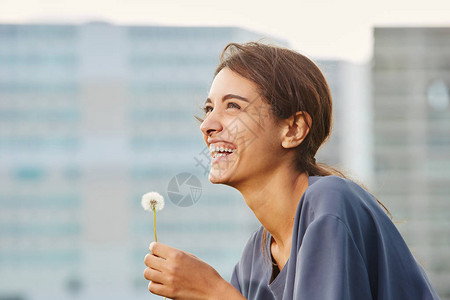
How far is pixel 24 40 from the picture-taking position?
160 feet

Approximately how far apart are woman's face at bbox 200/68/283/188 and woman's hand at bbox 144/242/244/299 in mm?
270

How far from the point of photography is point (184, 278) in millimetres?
1313

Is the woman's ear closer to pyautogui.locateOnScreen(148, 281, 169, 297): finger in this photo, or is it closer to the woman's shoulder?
the woman's shoulder

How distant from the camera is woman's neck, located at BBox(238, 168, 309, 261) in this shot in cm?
154

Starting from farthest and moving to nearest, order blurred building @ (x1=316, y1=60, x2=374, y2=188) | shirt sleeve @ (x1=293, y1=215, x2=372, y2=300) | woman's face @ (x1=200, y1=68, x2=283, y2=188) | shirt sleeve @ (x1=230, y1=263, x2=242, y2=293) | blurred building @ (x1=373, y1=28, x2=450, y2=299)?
blurred building @ (x1=316, y1=60, x2=374, y2=188)
blurred building @ (x1=373, y1=28, x2=450, y2=299)
shirt sleeve @ (x1=230, y1=263, x2=242, y2=293)
woman's face @ (x1=200, y1=68, x2=283, y2=188)
shirt sleeve @ (x1=293, y1=215, x2=372, y2=300)

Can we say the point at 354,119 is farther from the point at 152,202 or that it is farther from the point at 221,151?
the point at 152,202

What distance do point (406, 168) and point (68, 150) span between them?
29.1m

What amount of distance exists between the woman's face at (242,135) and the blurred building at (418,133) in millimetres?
50548

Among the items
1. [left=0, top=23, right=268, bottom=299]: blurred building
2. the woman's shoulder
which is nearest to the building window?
[left=0, top=23, right=268, bottom=299]: blurred building

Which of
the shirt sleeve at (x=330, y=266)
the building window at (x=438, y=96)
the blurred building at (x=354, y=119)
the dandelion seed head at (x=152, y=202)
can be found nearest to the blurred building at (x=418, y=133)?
the building window at (x=438, y=96)

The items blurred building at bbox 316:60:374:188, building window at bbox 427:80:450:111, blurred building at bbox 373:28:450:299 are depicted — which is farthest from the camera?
blurred building at bbox 316:60:374:188

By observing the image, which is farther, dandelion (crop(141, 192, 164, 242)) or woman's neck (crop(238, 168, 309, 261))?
woman's neck (crop(238, 168, 309, 261))

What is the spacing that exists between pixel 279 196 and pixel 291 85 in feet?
0.96

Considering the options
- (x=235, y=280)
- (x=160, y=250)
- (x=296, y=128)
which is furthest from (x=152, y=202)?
(x=235, y=280)
